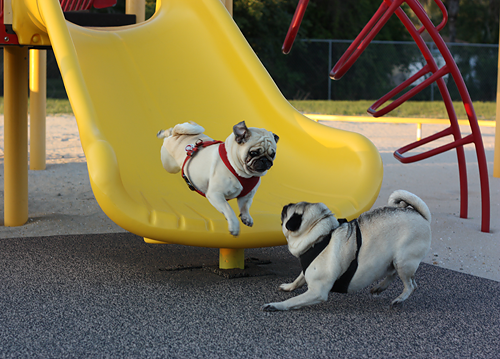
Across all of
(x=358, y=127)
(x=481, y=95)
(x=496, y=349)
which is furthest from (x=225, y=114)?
(x=481, y=95)

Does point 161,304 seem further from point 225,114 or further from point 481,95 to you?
point 481,95

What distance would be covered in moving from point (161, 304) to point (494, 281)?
6.25ft

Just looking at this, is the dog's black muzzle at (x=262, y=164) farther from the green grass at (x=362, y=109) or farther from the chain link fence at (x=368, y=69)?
the chain link fence at (x=368, y=69)

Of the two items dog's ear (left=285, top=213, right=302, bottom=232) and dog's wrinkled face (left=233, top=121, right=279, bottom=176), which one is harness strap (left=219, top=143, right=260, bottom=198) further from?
dog's ear (left=285, top=213, right=302, bottom=232)

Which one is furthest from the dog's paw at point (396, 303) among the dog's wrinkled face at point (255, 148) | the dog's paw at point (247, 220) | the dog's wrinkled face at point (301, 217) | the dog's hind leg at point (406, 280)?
the dog's wrinkled face at point (255, 148)

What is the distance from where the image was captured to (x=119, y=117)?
3.68 m

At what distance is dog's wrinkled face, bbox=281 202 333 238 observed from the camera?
2.48 metres

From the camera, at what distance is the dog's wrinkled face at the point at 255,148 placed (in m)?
2.23

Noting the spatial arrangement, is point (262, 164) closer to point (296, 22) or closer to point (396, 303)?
point (396, 303)

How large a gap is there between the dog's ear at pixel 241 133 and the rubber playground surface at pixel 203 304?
2.70 feet

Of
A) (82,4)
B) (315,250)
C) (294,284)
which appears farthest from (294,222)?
(82,4)

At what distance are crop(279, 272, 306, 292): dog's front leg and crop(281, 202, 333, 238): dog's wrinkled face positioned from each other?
1.16ft

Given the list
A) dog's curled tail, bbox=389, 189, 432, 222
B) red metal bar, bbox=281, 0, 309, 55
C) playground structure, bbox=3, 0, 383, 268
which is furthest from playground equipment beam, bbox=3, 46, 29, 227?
dog's curled tail, bbox=389, 189, 432, 222

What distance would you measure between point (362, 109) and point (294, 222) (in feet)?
41.2
